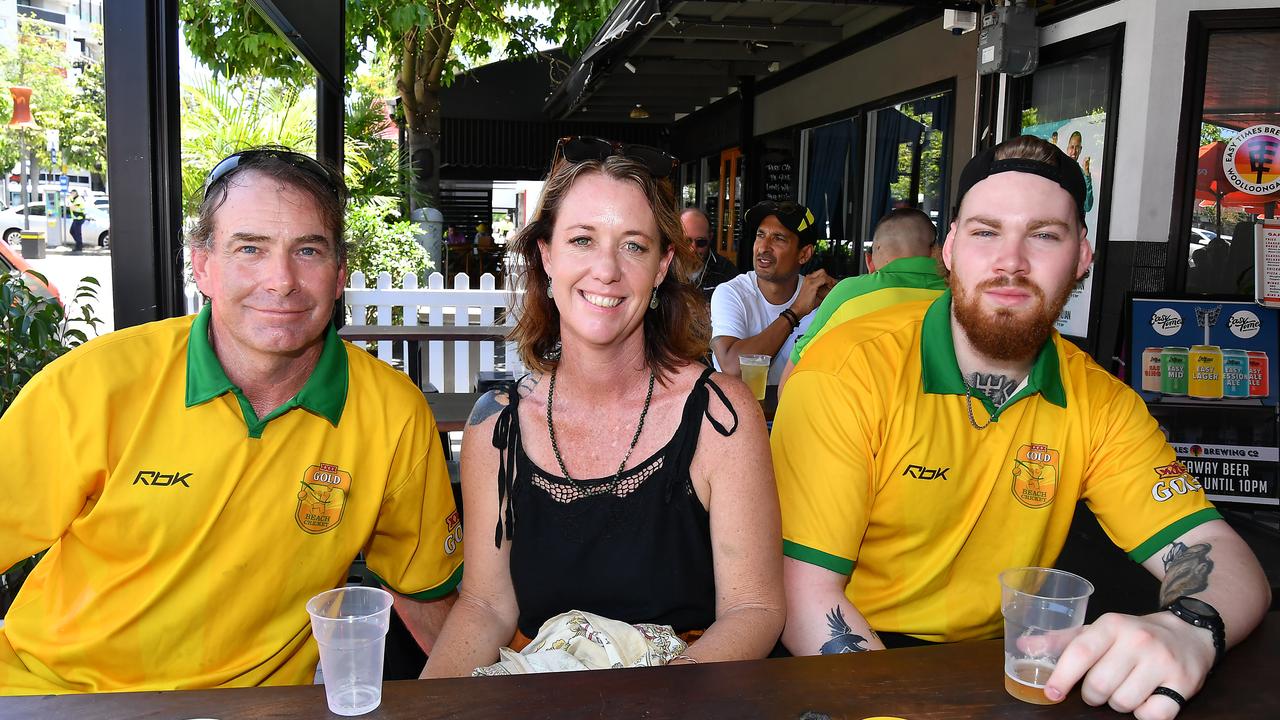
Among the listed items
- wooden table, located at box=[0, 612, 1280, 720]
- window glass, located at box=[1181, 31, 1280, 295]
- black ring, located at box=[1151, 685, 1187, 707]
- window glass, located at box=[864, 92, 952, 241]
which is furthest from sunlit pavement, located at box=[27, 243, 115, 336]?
window glass, located at box=[864, 92, 952, 241]

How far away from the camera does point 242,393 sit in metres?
1.81

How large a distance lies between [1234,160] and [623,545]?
4840mm

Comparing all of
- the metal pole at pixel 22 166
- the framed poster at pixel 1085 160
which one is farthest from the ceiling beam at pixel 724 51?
the metal pole at pixel 22 166

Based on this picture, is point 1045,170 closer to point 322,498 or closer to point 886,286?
point 322,498

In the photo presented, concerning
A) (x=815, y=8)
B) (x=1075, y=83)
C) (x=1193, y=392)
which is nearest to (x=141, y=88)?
(x=1193, y=392)

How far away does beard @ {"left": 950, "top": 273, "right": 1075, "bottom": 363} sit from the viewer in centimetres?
193

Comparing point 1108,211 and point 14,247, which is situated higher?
point 1108,211

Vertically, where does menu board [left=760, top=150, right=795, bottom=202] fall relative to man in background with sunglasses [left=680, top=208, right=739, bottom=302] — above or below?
above

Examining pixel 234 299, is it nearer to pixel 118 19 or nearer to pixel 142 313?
pixel 142 313

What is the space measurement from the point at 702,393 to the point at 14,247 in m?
2.63

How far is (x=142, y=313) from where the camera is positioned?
2.79m

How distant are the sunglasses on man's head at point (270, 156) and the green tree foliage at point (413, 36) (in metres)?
8.42

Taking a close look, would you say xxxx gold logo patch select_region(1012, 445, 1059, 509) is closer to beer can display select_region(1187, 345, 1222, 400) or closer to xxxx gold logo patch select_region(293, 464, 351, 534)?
xxxx gold logo patch select_region(293, 464, 351, 534)

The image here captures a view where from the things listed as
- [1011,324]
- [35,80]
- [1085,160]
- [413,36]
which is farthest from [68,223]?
[413,36]
